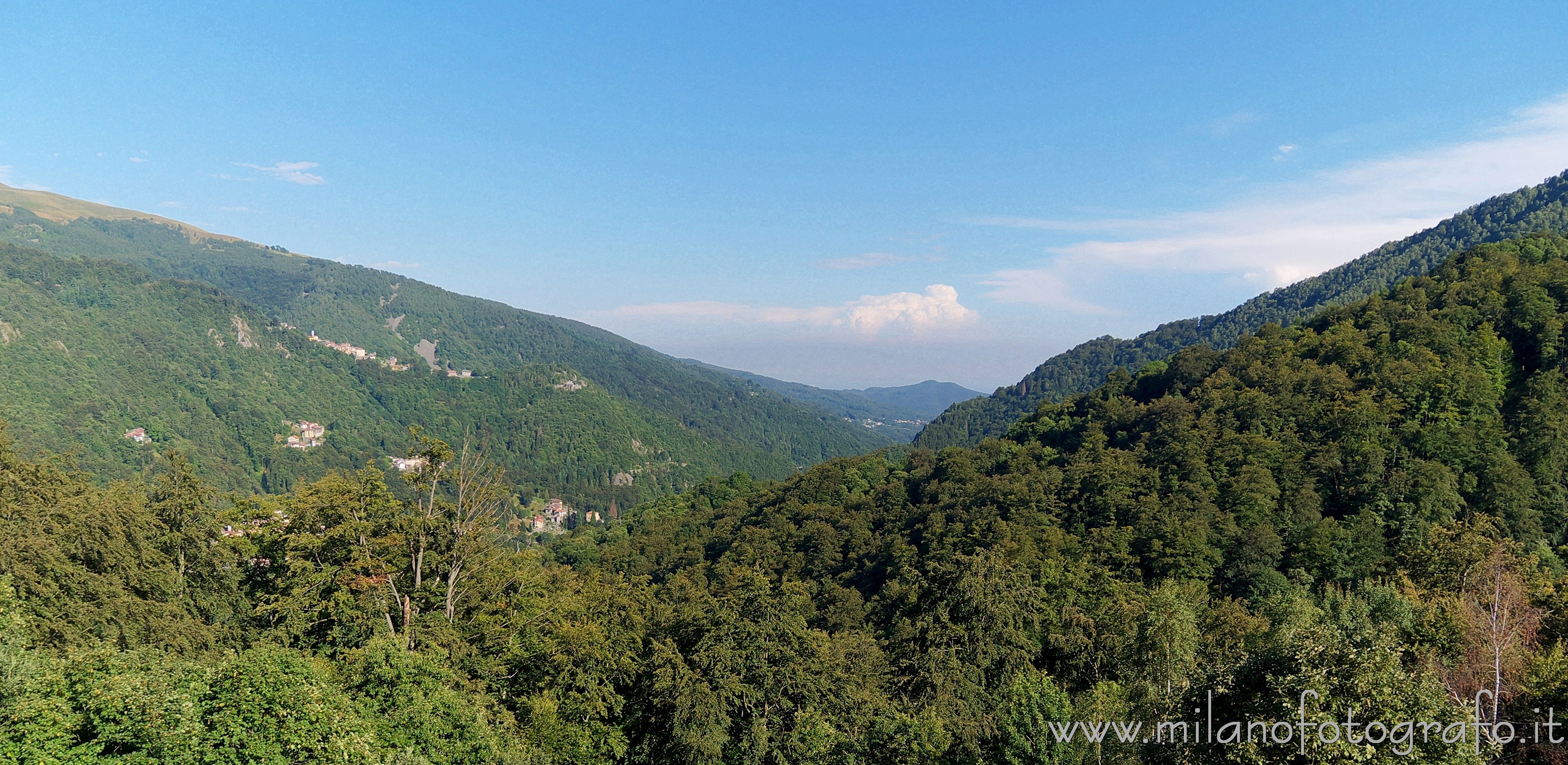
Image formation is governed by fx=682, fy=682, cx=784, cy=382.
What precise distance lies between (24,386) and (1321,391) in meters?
271

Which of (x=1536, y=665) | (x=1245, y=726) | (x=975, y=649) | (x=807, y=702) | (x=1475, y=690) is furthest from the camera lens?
(x=975, y=649)

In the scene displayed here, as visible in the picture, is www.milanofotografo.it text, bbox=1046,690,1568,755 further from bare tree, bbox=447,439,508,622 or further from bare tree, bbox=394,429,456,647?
bare tree, bbox=394,429,456,647

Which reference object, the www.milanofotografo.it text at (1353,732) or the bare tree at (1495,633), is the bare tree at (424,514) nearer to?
the www.milanofotografo.it text at (1353,732)

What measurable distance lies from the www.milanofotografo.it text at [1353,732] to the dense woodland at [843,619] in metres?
0.18

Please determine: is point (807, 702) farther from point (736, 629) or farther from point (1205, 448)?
point (1205, 448)

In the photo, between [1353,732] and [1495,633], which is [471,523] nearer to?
[1353,732]

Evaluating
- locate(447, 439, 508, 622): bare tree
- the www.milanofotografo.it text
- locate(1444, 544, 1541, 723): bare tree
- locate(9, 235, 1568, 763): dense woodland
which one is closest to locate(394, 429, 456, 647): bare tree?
locate(9, 235, 1568, 763): dense woodland

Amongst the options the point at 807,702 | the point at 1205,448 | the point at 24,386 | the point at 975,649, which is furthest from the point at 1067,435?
the point at 24,386

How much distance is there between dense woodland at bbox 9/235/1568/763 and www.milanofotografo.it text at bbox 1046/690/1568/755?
18 centimetres

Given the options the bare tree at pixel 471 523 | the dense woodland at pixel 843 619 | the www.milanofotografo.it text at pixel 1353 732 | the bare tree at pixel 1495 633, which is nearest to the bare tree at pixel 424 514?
the dense woodland at pixel 843 619

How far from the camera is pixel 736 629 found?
2745 cm

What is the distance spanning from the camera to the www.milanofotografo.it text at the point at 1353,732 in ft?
39.8

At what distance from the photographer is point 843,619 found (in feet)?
170

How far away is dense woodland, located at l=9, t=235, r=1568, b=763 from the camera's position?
15664 mm
